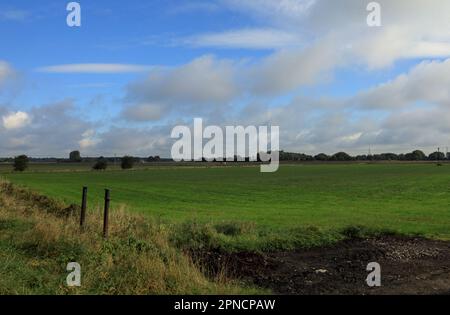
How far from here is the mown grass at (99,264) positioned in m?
8.02

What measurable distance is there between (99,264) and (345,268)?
5451mm

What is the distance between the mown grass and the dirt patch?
125 cm

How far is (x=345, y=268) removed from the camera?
11414 millimetres

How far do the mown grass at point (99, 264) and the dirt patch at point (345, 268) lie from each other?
1.25 m

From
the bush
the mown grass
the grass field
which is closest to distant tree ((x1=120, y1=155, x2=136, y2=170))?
the bush

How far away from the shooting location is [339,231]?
16.4 meters

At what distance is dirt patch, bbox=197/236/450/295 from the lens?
9.59 m

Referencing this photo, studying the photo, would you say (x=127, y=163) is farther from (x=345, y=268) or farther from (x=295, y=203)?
(x=345, y=268)
